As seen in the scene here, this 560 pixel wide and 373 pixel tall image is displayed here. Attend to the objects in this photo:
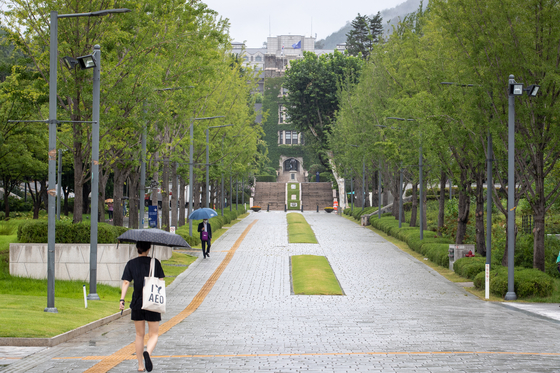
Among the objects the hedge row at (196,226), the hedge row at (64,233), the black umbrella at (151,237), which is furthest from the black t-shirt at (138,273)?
the hedge row at (196,226)

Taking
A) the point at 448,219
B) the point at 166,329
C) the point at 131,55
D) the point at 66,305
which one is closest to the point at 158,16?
the point at 131,55

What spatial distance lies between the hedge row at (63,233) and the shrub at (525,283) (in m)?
10.9

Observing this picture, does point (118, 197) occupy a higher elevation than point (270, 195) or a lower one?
higher

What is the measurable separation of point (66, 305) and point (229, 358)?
20.5ft

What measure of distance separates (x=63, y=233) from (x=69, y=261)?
84cm

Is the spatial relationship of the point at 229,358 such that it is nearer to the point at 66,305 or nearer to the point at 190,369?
the point at 190,369

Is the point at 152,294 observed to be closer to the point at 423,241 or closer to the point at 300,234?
the point at 423,241

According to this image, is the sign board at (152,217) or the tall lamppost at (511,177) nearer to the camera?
the tall lamppost at (511,177)

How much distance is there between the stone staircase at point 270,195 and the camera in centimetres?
8775

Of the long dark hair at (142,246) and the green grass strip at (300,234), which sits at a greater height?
the long dark hair at (142,246)

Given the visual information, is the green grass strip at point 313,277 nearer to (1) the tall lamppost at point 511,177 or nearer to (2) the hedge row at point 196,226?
(1) the tall lamppost at point 511,177

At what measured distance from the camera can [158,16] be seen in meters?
21.5

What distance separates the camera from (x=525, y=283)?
1798cm

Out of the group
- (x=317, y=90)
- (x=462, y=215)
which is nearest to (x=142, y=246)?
(x=462, y=215)
